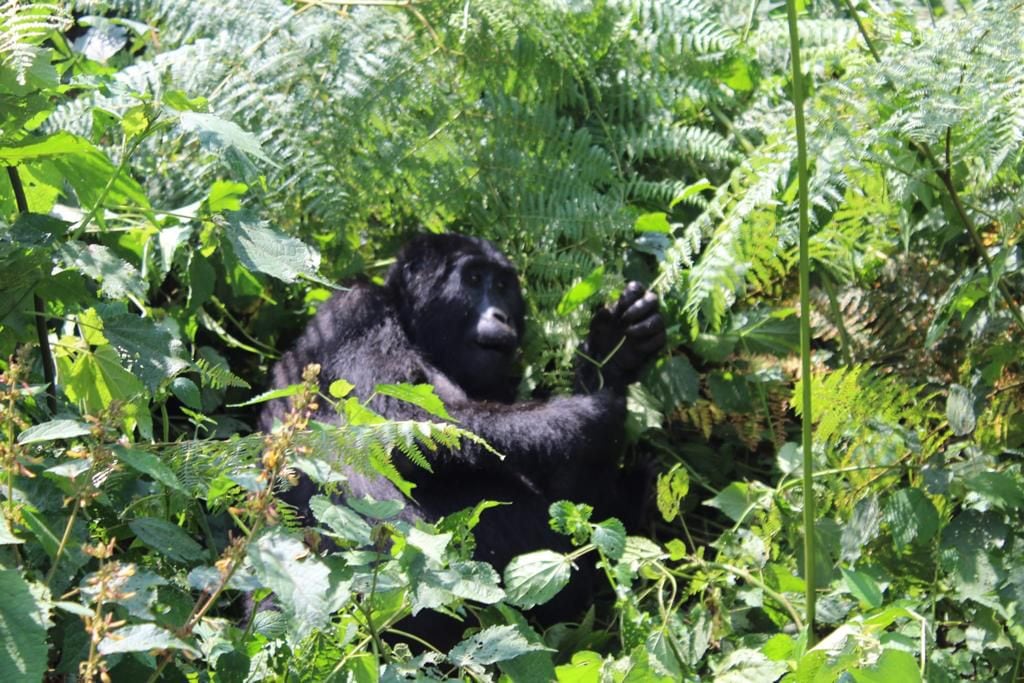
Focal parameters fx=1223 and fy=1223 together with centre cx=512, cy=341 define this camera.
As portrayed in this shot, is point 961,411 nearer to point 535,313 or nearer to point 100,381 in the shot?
point 535,313

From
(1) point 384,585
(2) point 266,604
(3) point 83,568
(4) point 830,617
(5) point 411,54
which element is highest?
(5) point 411,54

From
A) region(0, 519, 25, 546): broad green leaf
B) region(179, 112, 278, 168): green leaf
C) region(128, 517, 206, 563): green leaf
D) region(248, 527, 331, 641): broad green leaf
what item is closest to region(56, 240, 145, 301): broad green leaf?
region(179, 112, 278, 168): green leaf

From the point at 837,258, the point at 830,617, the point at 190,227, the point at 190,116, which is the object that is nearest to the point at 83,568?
the point at 190,116

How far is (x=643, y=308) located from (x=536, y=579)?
1617mm

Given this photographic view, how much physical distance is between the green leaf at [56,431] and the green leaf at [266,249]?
1.45 feet

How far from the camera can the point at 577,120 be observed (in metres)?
4.31

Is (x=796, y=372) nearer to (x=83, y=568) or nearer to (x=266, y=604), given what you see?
(x=266, y=604)

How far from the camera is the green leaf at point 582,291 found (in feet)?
12.4

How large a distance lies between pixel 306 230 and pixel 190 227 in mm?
644

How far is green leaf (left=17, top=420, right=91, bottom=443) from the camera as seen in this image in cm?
189

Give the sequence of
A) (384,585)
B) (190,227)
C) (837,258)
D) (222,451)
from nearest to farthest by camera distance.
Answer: (384,585)
(222,451)
(190,227)
(837,258)

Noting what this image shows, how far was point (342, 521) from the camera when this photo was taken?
1826 millimetres

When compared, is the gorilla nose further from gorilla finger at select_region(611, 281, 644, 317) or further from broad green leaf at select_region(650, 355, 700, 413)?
broad green leaf at select_region(650, 355, 700, 413)

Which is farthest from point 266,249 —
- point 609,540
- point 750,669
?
point 750,669
